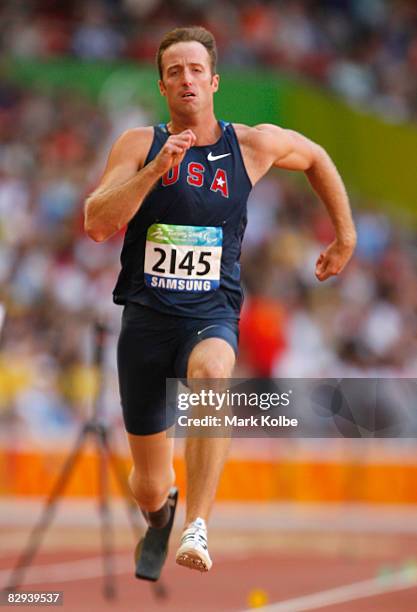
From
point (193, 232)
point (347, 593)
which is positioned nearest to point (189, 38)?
point (193, 232)

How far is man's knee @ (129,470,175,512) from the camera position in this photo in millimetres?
7496

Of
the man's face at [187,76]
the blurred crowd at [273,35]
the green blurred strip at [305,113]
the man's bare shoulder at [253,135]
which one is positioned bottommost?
the man's bare shoulder at [253,135]

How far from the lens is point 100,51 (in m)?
18.7

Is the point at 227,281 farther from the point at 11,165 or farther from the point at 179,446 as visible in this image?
the point at 11,165

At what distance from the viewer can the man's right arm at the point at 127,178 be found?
6328 mm

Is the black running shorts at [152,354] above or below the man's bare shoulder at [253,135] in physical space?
below

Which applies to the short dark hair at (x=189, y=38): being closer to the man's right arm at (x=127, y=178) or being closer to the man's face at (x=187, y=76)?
the man's face at (x=187, y=76)

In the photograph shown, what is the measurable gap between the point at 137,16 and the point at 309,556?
9390 millimetres

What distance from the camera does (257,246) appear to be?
16.1 m

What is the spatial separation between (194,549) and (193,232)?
4.95 ft

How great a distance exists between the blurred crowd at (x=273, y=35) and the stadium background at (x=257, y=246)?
33mm

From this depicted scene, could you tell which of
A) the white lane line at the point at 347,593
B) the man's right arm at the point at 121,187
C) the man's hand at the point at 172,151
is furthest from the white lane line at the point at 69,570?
the man's hand at the point at 172,151

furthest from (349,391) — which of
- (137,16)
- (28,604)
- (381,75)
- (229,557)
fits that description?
(137,16)

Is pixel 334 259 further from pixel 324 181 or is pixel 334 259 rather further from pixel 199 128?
pixel 199 128
